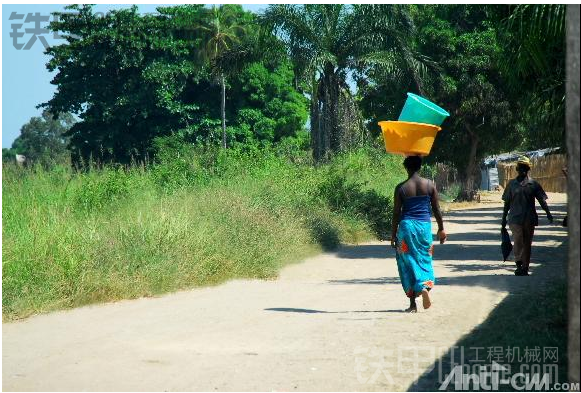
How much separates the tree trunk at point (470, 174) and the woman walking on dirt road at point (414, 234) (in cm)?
2986

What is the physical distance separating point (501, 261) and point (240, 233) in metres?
5.02

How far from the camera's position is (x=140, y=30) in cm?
4684

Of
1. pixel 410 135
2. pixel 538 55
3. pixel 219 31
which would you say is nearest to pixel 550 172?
pixel 219 31

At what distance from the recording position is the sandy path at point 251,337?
7301 mm

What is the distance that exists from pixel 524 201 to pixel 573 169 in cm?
974

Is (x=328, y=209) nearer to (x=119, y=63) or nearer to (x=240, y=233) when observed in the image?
(x=240, y=233)

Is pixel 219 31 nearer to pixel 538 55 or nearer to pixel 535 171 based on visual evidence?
pixel 535 171

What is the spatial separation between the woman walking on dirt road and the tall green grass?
365 centimetres

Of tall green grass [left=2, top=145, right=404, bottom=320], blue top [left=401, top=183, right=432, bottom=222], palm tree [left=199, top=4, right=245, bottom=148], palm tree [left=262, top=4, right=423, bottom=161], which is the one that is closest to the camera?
blue top [left=401, top=183, right=432, bottom=222]

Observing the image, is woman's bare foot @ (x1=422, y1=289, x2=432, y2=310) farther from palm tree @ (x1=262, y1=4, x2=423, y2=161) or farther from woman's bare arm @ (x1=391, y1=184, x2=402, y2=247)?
palm tree @ (x1=262, y1=4, x2=423, y2=161)

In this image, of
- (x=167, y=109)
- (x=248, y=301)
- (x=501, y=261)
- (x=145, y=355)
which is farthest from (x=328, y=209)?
(x=167, y=109)

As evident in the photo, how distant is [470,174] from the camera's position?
43.3m

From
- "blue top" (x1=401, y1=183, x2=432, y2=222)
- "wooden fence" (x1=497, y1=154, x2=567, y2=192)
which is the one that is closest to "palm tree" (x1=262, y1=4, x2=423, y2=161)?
"blue top" (x1=401, y1=183, x2=432, y2=222)

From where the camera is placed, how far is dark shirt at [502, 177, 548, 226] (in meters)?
14.0
